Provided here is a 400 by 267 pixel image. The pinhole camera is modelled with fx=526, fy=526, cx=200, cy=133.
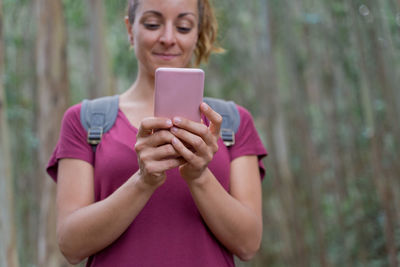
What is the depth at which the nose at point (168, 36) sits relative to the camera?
1747 mm

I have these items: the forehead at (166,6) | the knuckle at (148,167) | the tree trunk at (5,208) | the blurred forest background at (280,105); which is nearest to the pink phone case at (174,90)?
the knuckle at (148,167)

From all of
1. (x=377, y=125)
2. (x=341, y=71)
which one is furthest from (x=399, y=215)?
(x=341, y=71)

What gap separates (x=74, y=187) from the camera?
1672 millimetres

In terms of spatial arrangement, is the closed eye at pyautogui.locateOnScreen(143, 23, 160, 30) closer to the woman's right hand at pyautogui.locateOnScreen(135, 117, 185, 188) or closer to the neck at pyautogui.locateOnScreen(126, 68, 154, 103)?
the neck at pyautogui.locateOnScreen(126, 68, 154, 103)

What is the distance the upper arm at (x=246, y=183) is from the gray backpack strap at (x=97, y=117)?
0.44 metres

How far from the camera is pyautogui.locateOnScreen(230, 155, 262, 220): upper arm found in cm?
176

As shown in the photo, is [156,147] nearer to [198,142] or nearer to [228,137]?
[198,142]

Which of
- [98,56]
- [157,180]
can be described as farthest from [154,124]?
[98,56]

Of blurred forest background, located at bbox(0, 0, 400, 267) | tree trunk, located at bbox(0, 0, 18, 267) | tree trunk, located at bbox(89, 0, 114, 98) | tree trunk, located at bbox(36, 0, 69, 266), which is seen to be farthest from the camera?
tree trunk, located at bbox(89, 0, 114, 98)

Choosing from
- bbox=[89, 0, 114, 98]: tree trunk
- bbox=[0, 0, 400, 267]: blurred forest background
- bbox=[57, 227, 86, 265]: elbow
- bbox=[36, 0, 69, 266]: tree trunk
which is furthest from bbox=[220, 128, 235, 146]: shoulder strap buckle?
bbox=[89, 0, 114, 98]: tree trunk

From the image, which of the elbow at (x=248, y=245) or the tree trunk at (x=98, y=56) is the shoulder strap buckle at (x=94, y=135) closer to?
the elbow at (x=248, y=245)

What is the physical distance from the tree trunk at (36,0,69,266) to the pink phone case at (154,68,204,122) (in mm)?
3496

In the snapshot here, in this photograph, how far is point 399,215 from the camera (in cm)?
603

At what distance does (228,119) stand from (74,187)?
0.57 m
